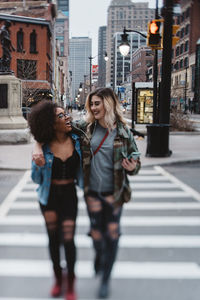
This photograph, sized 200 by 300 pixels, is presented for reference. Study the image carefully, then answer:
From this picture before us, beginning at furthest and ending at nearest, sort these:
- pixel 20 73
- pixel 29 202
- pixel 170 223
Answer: pixel 20 73 < pixel 29 202 < pixel 170 223

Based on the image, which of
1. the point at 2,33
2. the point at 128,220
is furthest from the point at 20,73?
the point at 128,220

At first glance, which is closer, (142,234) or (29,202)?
(142,234)

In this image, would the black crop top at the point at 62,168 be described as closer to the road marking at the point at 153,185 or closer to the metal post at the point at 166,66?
the road marking at the point at 153,185

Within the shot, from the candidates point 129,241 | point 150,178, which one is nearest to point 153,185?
point 150,178

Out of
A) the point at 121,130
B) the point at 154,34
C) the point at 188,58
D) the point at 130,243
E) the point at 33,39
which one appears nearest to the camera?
the point at 121,130

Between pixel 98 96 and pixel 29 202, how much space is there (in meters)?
4.42

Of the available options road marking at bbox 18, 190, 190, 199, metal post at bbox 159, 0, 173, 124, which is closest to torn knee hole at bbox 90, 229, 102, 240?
road marking at bbox 18, 190, 190, 199

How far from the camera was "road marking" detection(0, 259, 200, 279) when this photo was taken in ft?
13.8

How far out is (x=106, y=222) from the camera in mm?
3715

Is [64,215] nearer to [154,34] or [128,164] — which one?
[128,164]

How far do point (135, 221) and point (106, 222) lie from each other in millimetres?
2725

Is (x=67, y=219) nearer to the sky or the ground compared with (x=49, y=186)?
nearer to the ground

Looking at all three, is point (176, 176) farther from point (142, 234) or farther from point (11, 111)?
point (11, 111)

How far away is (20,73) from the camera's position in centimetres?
5075
